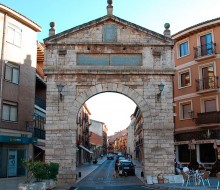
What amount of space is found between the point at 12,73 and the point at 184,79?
1582cm

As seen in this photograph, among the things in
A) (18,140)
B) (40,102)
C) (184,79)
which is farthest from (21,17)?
(184,79)

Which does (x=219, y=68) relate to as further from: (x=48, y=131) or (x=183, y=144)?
(x=48, y=131)

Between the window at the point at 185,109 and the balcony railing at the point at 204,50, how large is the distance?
14.9 feet

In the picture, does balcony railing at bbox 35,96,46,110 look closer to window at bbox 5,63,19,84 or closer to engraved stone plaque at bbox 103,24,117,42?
window at bbox 5,63,19,84

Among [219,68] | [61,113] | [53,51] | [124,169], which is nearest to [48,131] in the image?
[61,113]

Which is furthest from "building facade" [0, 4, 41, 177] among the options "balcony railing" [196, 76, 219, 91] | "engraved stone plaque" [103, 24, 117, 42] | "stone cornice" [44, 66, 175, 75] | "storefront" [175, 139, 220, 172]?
"balcony railing" [196, 76, 219, 91]

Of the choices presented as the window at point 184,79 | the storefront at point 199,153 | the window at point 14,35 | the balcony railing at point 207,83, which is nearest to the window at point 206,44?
the balcony railing at point 207,83

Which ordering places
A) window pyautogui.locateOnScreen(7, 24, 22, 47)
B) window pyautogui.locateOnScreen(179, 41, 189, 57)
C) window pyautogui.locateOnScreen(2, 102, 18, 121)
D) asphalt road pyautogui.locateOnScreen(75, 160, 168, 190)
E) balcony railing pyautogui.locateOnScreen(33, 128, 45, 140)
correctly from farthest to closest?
window pyautogui.locateOnScreen(179, 41, 189, 57) < balcony railing pyautogui.locateOnScreen(33, 128, 45, 140) < window pyautogui.locateOnScreen(7, 24, 22, 47) < window pyautogui.locateOnScreen(2, 102, 18, 121) < asphalt road pyautogui.locateOnScreen(75, 160, 168, 190)

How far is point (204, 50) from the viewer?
29266 mm

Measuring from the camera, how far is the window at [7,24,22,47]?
1024 inches

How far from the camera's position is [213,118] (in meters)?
27.3

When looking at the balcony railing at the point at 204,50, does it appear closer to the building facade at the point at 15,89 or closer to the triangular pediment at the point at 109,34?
the triangular pediment at the point at 109,34

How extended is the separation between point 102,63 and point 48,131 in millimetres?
5570

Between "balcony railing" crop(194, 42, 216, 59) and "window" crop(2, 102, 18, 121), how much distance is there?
53.5ft
